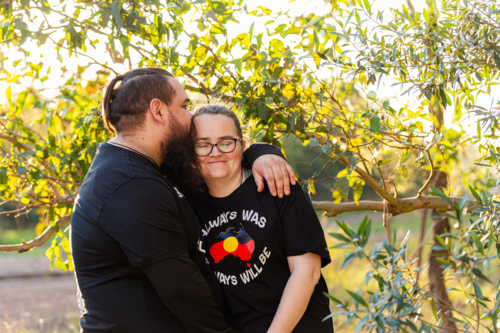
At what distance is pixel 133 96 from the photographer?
160 centimetres

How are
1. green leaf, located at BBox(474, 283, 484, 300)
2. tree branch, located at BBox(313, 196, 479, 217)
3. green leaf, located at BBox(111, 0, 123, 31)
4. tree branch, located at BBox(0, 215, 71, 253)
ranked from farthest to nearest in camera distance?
tree branch, located at BBox(0, 215, 71, 253) < tree branch, located at BBox(313, 196, 479, 217) < green leaf, located at BBox(111, 0, 123, 31) < green leaf, located at BBox(474, 283, 484, 300)

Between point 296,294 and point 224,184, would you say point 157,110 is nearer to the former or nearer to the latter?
point 224,184

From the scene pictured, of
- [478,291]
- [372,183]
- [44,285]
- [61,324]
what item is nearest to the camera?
[478,291]

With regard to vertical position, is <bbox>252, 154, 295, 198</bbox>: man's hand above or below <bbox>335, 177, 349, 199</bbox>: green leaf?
above

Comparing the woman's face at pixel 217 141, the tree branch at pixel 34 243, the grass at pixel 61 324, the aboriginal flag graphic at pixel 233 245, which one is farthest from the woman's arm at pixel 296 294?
the grass at pixel 61 324

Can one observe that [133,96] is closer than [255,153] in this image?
Yes

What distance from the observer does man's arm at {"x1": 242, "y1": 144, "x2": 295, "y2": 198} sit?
5.03ft

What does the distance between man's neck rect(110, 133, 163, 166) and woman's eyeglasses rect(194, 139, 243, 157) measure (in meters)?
0.16

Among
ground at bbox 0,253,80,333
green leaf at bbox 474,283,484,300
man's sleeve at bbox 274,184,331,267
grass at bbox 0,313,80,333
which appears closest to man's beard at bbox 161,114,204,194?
man's sleeve at bbox 274,184,331,267

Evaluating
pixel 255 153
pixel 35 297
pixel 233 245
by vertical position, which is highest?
pixel 255 153

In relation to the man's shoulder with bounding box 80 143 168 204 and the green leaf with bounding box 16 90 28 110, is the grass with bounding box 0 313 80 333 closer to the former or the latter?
the green leaf with bounding box 16 90 28 110

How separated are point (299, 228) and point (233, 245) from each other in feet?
0.87

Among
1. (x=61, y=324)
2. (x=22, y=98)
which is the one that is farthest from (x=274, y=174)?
(x=61, y=324)

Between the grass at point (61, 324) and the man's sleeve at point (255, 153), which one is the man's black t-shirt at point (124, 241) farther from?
the grass at point (61, 324)
